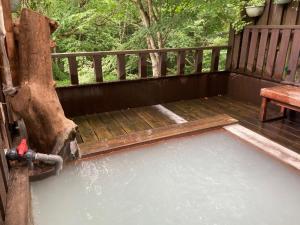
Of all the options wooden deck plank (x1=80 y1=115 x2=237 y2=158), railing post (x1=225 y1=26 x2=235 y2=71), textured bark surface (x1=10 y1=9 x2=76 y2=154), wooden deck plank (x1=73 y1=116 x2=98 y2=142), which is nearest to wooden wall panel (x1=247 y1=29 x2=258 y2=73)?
railing post (x1=225 y1=26 x2=235 y2=71)

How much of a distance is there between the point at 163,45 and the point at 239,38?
5.01ft

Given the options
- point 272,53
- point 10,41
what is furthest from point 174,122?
point 10,41

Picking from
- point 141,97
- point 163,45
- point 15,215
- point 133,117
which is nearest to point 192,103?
point 141,97

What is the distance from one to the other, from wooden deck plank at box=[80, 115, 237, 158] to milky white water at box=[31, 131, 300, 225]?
68 mm

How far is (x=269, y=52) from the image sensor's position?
12.7 feet

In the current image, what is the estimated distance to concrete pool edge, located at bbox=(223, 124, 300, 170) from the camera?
201 centimetres

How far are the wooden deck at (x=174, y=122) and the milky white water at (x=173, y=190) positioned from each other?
0.77 metres

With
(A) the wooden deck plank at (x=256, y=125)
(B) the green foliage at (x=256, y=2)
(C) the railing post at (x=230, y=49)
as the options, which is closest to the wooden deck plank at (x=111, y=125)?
(A) the wooden deck plank at (x=256, y=125)

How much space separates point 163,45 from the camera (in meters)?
5.17

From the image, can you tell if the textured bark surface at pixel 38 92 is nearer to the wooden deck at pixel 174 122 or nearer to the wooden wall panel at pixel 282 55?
the wooden deck at pixel 174 122

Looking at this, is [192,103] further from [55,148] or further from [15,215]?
[15,215]

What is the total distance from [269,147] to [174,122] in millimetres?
1461

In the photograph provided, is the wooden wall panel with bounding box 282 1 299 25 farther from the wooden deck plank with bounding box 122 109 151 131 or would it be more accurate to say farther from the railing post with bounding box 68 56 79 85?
the railing post with bounding box 68 56 79 85

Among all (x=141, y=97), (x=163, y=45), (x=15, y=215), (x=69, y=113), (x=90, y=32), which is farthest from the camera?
(x=90, y=32)
